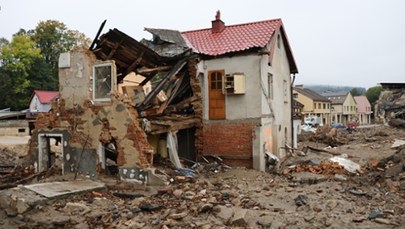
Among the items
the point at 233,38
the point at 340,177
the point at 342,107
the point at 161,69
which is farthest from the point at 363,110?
the point at 161,69

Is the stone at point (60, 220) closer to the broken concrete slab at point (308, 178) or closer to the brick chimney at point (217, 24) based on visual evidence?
the broken concrete slab at point (308, 178)

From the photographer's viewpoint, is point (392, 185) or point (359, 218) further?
point (392, 185)

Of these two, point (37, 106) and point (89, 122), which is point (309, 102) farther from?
point (89, 122)

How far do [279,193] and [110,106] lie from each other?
643cm

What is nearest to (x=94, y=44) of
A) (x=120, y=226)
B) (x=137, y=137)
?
(x=137, y=137)

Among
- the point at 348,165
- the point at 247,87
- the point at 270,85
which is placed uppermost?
the point at 270,85

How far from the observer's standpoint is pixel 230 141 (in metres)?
14.9

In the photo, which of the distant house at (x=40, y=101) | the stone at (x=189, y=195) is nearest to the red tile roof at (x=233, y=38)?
the stone at (x=189, y=195)

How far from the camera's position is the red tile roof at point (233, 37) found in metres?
14.9

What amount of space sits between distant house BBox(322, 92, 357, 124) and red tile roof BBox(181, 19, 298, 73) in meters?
59.1

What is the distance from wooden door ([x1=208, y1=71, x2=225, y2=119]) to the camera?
15180 mm

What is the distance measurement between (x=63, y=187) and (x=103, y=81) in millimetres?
4038

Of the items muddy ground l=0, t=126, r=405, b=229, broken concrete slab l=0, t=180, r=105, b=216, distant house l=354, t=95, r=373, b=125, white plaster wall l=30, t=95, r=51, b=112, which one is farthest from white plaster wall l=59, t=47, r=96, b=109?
distant house l=354, t=95, r=373, b=125

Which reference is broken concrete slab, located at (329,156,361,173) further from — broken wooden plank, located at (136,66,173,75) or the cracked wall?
broken wooden plank, located at (136,66,173,75)
